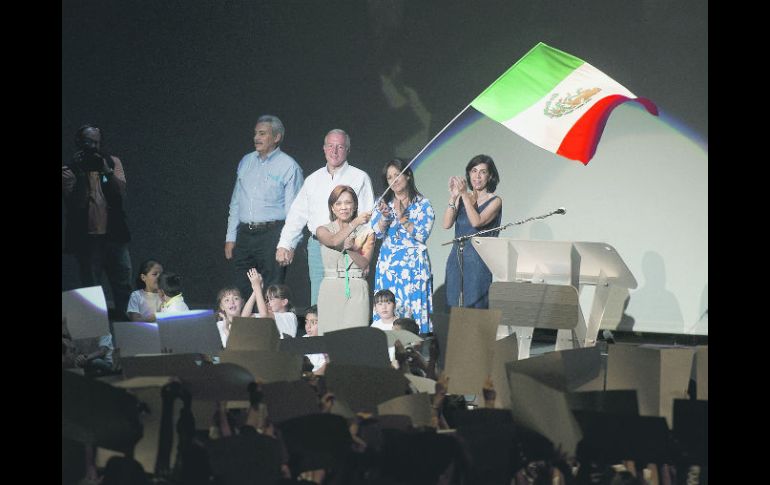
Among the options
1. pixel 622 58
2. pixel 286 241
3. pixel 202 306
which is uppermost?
pixel 622 58

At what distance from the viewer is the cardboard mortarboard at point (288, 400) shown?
1.58 meters

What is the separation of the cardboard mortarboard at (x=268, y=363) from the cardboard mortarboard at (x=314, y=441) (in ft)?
0.57

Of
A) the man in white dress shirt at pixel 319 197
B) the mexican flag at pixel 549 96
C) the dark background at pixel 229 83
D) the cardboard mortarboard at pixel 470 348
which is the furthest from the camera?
the dark background at pixel 229 83

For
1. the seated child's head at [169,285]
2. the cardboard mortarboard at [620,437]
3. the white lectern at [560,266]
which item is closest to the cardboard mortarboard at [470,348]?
the cardboard mortarboard at [620,437]

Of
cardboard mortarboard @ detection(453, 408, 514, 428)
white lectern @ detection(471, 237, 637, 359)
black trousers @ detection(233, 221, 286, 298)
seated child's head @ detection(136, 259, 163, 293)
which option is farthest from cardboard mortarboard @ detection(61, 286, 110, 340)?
black trousers @ detection(233, 221, 286, 298)

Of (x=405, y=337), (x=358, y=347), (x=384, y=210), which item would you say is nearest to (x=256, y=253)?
(x=384, y=210)

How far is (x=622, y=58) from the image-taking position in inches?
281

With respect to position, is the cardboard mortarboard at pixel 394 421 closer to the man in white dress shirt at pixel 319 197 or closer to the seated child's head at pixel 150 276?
the seated child's head at pixel 150 276

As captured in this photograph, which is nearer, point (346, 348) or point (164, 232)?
point (346, 348)

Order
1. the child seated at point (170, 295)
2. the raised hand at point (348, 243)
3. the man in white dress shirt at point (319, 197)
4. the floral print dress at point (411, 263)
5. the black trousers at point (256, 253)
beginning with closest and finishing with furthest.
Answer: the child seated at point (170, 295)
the raised hand at point (348, 243)
the floral print dress at point (411, 263)
the man in white dress shirt at point (319, 197)
the black trousers at point (256, 253)

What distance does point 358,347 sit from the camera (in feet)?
5.83

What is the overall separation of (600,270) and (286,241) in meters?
2.33
